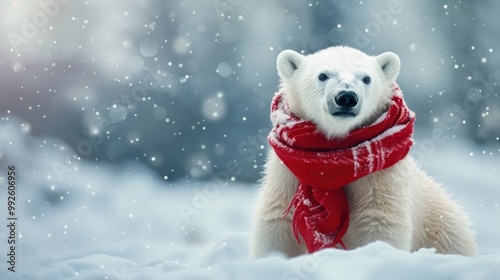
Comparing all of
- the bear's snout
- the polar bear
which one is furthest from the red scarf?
the bear's snout

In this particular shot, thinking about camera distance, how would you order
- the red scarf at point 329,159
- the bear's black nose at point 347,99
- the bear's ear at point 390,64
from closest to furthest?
the bear's black nose at point 347,99 → the red scarf at point 329,159 → the bear's ear at point 390,64

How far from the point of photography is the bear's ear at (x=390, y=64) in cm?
350

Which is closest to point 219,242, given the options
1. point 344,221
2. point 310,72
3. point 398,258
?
point 344,221

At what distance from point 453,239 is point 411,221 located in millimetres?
400

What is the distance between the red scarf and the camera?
323 cm

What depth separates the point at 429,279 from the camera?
8.63 ft

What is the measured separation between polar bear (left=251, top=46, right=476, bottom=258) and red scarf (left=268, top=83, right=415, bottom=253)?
0.09ft

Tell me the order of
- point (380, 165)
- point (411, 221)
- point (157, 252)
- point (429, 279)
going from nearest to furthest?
point (429, 279) → point (380, 165) → point (411, 221) → point (157, 252)

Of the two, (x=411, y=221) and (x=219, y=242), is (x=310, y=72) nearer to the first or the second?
(x=411, y=221)

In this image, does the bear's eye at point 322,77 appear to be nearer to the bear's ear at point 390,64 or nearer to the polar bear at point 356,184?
the polar bear at point 356,184

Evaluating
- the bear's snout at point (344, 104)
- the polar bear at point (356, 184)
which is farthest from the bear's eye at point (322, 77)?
the bear's snout at point (344, 104)

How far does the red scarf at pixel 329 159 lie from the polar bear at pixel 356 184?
0.03 metres

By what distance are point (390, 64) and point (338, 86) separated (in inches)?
19.7

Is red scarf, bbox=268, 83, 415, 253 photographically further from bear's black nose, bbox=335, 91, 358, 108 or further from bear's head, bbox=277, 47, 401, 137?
bear's black nose, bbox=335, 91, 358, 108
